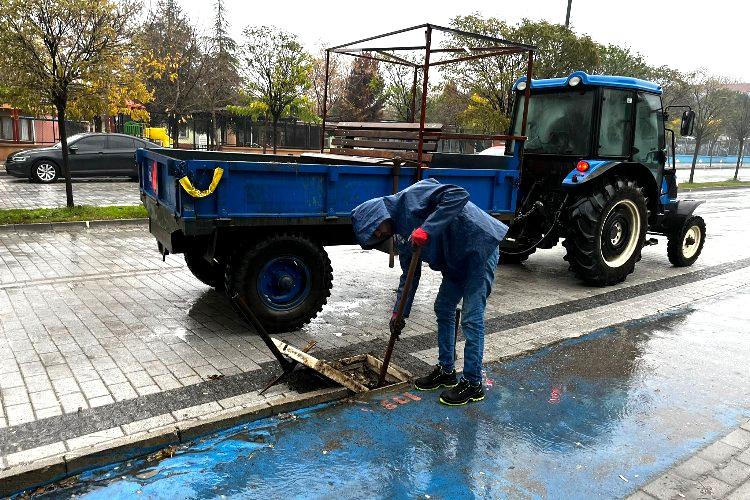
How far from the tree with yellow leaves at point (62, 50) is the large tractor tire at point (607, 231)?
28.3ft

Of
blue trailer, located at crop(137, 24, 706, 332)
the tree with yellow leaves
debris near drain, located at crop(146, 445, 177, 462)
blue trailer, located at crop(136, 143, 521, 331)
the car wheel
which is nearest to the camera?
debris near drain, located at crop(146, 445, 177, 462)

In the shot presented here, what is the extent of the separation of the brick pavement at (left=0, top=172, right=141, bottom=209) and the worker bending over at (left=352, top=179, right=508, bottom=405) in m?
10.5

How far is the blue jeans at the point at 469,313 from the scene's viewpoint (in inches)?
164

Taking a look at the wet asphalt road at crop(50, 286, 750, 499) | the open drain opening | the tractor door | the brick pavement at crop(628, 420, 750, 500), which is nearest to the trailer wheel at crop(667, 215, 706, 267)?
the tractor door

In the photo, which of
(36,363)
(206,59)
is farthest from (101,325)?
(206,59)

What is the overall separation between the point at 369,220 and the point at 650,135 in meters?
5.80

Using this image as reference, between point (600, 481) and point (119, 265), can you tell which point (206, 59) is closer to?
point (119, 265)

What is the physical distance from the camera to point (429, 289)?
7.36 m

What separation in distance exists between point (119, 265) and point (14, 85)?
498 centimetres

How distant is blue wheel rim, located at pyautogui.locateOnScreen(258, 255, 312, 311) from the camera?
211 inches

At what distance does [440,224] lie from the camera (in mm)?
3805

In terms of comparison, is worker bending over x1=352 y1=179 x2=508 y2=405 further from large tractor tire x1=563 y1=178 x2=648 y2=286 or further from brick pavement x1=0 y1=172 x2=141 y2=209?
brick pavement x1=0 y1=172 x2=141 y2=209

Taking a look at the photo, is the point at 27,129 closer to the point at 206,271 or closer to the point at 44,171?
the point at 44,171

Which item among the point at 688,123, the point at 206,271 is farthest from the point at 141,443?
the point at 688,123
